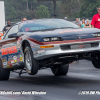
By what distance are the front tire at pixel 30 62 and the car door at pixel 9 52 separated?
19.4 inches

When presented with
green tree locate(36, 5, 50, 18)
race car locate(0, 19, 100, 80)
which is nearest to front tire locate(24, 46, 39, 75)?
race car locate(0, 19, 100, 80)

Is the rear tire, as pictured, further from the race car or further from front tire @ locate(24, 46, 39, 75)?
front tire @ locate(24, 46, 39, 75)

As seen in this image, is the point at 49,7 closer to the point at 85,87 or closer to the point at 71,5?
the point at 71,5

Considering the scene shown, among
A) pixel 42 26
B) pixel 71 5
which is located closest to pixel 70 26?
pixel 42 26

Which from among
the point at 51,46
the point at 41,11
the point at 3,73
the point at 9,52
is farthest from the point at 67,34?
the point at 41,11

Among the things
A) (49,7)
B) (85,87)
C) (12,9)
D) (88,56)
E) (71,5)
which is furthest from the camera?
(49,7)

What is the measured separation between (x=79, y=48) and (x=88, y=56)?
51 cm

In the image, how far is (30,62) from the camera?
7680 millimetres

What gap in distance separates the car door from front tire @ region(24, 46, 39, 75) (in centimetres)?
49

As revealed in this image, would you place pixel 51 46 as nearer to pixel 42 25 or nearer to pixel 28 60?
pixel 28 60

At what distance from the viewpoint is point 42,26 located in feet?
28.1

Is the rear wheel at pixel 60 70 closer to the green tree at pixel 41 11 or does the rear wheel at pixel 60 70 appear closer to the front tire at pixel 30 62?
the front tire at pixel 30 62

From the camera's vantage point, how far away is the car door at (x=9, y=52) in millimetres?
8438

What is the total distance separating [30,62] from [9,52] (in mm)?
1278
